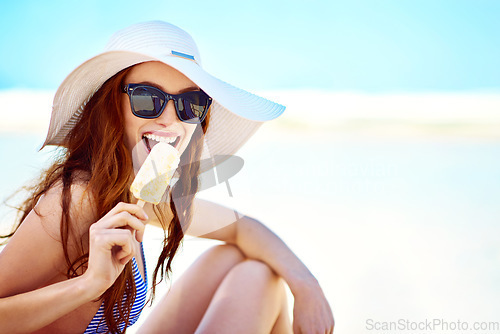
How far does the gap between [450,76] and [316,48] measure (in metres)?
2.74

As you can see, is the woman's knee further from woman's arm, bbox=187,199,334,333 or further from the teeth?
the teeth

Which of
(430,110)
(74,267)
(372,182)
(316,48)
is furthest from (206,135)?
(316,48)

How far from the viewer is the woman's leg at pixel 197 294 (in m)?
2.17

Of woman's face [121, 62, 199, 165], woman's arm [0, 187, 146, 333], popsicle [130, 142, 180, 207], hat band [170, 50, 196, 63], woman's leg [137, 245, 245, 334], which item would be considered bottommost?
woman's leg [137, 245, 245, 334]

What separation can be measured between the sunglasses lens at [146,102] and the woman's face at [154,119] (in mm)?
36

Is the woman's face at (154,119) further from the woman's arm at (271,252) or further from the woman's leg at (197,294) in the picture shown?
the woman's leg at (197,294)

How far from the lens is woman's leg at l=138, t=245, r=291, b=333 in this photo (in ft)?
7.13

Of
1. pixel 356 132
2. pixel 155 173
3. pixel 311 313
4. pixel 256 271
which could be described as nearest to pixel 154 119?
pixel 155 173

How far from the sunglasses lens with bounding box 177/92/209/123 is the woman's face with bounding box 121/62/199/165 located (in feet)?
0.09

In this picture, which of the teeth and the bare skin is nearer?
the bare skin

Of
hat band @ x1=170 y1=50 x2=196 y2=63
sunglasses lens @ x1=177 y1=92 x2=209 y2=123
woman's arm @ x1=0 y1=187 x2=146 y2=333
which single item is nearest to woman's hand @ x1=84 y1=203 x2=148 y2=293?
woman's arm @ x1=0 y1=187 x2=146 y2=333

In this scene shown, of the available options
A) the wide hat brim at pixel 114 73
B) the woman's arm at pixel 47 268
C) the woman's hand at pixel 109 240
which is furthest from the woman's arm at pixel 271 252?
the woman's hand at pixel 109 240

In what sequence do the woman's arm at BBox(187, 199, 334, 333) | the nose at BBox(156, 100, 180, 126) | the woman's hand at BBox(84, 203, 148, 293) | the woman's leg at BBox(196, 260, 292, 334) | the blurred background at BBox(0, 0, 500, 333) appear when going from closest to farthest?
the woman's hand at BBox(84, 203, 148, 293), the nose at BBox(156, 100, 180, 126), the woman's leg at BBox(196, 260, 292, 334), the woman's arm at BBox(187, 199, 334, 333), the blurred background at BBox(0, 0, 500, 333)

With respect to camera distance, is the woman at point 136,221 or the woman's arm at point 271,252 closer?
the woman at point 136,221
